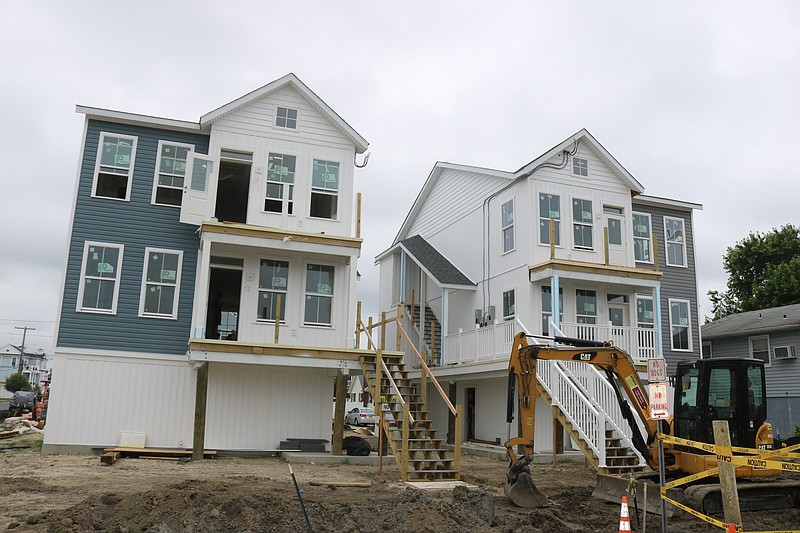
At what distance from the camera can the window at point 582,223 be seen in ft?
73.8

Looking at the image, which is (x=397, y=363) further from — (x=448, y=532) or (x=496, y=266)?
(x=448, y=532)

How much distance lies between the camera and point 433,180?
28.9 meters

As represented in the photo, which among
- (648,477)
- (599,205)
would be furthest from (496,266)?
(648,477)

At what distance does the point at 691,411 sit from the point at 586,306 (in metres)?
10.3

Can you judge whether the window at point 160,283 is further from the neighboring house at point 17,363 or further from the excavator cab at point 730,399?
the neighboring house at point 17,363

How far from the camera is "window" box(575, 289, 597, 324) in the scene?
22.4 meters

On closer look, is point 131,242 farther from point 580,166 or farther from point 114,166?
point 580,166

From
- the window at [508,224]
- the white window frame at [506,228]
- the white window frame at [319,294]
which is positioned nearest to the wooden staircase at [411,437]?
the white window frame at [319,294]

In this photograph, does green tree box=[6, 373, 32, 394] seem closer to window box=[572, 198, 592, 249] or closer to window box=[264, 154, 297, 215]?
window box=[264, 154, 297, 215]

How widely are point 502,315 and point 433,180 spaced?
8328mm

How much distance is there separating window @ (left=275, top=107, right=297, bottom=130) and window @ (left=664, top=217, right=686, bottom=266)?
14.9m

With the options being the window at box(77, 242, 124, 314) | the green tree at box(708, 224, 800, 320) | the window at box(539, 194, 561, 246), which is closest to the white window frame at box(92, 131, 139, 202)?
the window at box(77, 242, 124, 314)

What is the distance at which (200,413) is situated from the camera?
1717cm

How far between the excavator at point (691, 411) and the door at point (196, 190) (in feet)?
32.8
